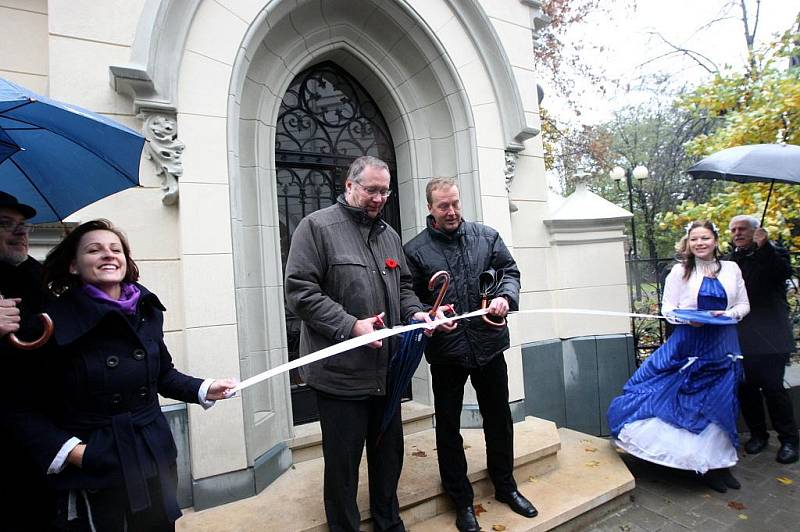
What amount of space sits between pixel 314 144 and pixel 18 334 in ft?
10.0

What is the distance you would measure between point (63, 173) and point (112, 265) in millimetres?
571

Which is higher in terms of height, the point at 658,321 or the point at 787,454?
the point at 658,321

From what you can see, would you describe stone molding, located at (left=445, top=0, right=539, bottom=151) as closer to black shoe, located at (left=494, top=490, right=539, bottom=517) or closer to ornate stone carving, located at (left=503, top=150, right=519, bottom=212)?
ornate stone carving, located at (left=503, top=150, right=519, bottom=212)

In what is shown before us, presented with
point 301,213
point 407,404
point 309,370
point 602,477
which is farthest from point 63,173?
point 602,477

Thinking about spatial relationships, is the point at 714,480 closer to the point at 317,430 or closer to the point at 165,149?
the point at 317,430

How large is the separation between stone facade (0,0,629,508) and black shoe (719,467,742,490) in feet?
5.33

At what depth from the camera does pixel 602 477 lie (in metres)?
3.40

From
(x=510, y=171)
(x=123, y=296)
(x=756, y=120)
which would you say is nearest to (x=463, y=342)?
(x=123, y=296)

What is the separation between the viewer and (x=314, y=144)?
13.7ft

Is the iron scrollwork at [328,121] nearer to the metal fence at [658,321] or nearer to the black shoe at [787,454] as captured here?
the metal fence at [658,321]

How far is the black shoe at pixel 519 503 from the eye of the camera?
9.45ft

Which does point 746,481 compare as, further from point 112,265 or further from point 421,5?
point 421,5

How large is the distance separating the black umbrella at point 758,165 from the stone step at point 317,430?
10.6 feet

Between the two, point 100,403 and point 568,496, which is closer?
point 100,403
